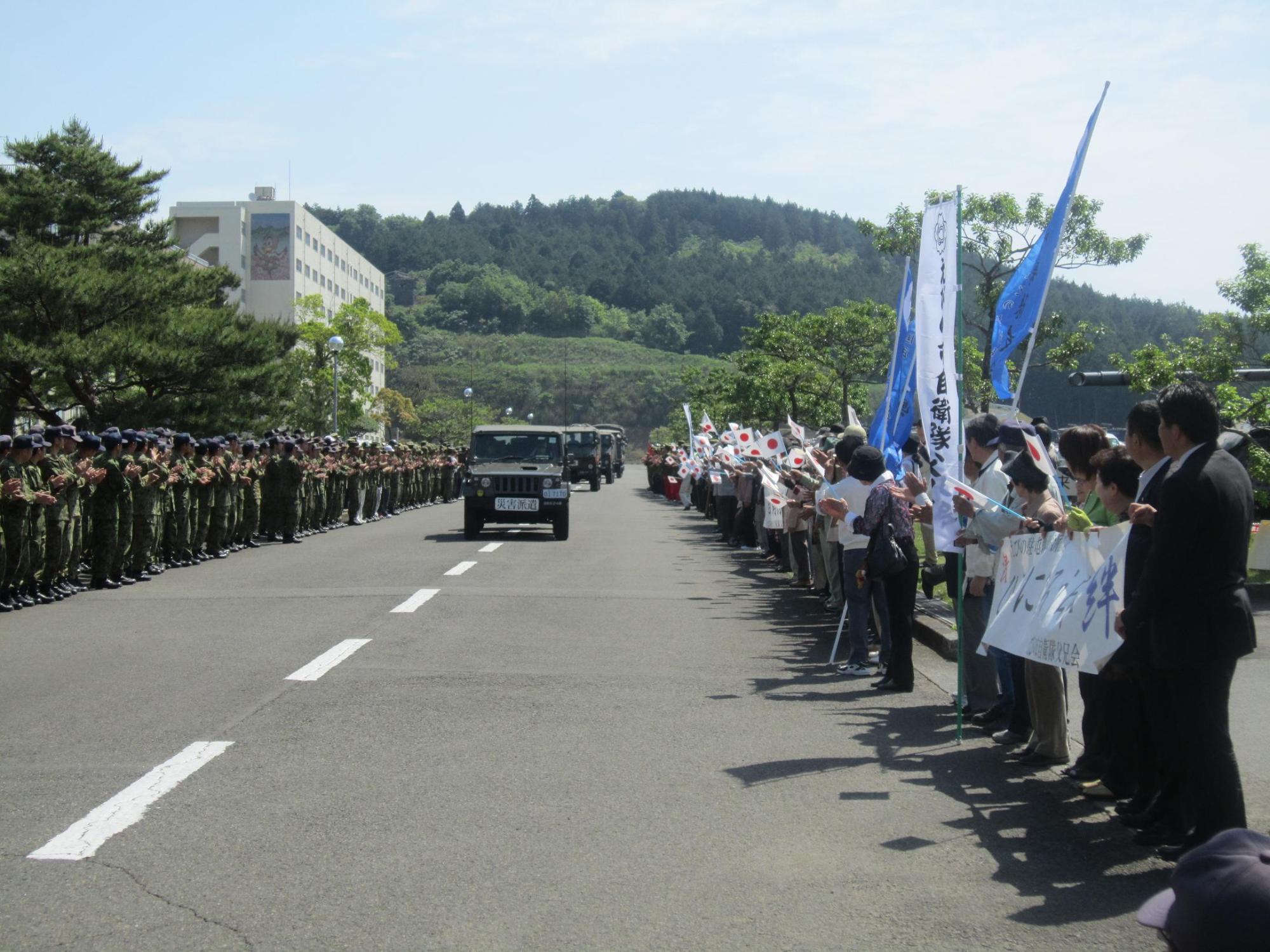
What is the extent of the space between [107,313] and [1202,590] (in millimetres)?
34311

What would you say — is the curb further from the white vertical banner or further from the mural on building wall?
the mural on building wall

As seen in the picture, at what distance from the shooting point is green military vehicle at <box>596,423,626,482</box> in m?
70.1

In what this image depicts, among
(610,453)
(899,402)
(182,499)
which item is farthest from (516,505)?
(610,453)

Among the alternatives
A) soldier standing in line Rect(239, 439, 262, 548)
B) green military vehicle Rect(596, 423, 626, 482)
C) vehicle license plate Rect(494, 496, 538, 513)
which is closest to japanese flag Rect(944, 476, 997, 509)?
soldier standing in line Rect(239, 439, 262, 548)

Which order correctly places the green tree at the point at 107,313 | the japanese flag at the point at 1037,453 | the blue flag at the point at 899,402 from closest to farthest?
the japanese flag at the point at 1037,453 < the blue flag at the point at 899,402 < the green tree at the point at 107,313

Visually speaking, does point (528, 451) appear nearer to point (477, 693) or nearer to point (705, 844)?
point (477, 693)

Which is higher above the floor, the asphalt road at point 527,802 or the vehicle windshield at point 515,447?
the vehicle windshield at point 515,447

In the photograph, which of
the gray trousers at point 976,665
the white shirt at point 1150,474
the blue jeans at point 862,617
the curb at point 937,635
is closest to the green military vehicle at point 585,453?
the curb at point 937,635

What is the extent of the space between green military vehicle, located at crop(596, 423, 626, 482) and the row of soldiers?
39.6 m

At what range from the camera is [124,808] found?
591 cm

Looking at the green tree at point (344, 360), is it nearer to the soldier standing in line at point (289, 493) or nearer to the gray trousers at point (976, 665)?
the soldier standing in line at point (289, 493)

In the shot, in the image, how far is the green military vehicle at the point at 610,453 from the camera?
7006cm

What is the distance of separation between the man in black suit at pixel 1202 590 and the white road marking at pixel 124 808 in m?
4.19

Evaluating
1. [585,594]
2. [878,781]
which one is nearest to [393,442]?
[585,594]
